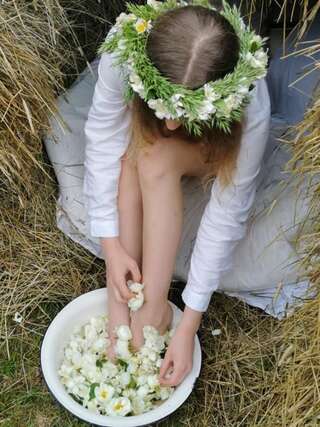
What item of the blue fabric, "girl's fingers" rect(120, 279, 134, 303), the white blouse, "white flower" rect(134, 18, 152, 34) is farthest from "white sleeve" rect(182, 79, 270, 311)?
the blue fabric

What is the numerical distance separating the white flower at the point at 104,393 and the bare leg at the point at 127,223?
0.08m

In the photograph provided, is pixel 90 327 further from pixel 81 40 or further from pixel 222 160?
pixel 81 40

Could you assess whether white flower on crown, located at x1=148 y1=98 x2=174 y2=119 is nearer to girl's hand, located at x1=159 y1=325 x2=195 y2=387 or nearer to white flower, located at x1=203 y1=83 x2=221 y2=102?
white flower, located at x1=203 y1=83 x2=221 y2=102

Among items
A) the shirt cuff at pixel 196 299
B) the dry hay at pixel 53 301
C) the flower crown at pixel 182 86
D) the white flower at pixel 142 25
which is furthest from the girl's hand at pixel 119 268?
the white flower at pixel 142 25

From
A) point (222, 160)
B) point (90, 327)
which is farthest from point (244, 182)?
point (90, 327)

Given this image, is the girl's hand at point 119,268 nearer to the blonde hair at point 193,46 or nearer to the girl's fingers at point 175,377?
the girl's fingers at point 175,377

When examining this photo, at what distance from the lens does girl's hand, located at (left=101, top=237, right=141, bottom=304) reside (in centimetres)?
139

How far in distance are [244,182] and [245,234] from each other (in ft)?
0.74

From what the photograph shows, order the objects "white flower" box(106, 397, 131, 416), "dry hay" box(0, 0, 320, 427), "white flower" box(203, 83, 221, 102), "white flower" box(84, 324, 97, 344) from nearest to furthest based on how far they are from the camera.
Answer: "white flower" box(203, 83, 221, 102) < "dry hay" box(0, 0, 320, 427) < "white flower" box(106, 397, 131, 416) < "white flower" box(84, 324, 97, 344)

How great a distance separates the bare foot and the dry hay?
0.16 m

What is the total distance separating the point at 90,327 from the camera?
1.49m

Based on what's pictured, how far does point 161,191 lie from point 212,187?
10 cm

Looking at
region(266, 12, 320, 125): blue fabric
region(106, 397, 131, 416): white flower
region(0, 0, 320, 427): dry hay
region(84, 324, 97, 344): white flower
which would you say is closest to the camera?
region(0, 0, 320, 427): dry hay

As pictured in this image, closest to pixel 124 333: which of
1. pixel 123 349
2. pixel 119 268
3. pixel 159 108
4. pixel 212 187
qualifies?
pixel 123 349
